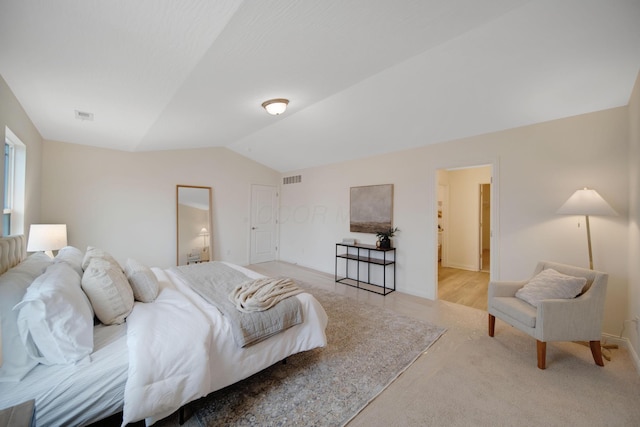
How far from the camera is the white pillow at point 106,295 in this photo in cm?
169

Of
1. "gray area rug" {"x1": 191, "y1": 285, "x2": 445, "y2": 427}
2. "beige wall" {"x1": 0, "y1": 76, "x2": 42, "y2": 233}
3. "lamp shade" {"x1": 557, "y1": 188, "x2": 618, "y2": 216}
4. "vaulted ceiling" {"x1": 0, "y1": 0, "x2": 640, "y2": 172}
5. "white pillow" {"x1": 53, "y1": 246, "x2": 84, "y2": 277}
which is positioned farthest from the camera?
"lamp shade" {"x1": 557, "y1": 188, "x2": 618, "y2": 216}

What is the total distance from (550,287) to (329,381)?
2203mm

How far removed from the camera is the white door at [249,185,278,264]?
6.08 m

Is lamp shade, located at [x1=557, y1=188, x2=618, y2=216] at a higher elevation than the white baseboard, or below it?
higher

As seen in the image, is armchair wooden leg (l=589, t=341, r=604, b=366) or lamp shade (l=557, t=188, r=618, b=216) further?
lamp shade (l=557, t=188, r=618, b=216)

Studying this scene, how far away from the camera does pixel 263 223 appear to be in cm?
626

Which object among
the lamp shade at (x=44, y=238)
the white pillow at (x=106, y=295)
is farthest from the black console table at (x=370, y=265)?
the lamp shade at (x=44, y=238)

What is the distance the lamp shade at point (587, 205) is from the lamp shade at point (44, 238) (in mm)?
5584

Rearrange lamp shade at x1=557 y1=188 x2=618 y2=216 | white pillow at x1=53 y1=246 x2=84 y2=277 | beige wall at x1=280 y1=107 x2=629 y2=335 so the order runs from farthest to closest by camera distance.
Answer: beige wall at x1=280 y1=107 x2=629 y2=335 < lamp shade at x1=557 y1=188 x2=618 y2=216 < white pillow at x1=53 y1=246 x2=84 y2=277

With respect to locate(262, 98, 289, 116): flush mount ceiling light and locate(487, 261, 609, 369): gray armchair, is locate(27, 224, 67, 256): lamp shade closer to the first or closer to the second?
locate(262, 98, 289, 116): flush mount ceiling light

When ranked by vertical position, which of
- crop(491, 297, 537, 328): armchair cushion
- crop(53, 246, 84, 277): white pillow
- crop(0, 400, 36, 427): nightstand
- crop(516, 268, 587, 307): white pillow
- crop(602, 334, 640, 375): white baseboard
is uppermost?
crop(53, 246, 84, 277): white pillow

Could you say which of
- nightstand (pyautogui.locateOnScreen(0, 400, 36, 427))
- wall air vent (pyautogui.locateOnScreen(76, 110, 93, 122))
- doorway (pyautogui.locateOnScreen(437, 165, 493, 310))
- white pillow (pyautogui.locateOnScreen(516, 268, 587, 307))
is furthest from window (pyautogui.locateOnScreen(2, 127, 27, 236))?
doorway (pyautogui.locateOnScreen(437, 165, 493, 310))

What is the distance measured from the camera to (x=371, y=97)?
2.94 meters

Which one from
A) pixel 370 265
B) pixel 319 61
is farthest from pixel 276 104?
pixel 370 265
